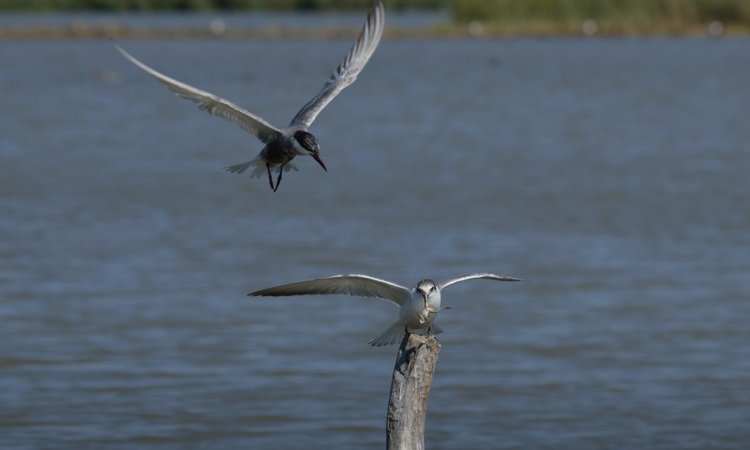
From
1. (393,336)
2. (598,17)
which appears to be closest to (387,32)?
(598,17)

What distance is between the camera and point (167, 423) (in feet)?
38.1

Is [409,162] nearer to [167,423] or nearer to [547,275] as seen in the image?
[547,275]

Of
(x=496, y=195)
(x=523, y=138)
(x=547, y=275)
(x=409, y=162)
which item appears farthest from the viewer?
(x=523, y=138)

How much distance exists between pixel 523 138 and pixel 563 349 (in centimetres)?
2079

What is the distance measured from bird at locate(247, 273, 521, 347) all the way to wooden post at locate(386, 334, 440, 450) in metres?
0.18

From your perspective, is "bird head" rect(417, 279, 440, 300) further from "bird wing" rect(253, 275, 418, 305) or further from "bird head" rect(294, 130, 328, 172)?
"bird head" rect(294, 130, 328, 172)

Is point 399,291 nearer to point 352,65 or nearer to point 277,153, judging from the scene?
point 277,153

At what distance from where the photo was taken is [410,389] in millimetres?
7523

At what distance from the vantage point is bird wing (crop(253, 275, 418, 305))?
7.73 metres

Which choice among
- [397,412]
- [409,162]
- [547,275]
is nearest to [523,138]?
[409,162]

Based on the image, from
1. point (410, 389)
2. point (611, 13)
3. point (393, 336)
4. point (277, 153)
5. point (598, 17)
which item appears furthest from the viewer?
point (598, 17)

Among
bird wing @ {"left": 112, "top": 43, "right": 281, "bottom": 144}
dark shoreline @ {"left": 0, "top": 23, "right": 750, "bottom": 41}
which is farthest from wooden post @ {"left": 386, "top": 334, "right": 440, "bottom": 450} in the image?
dark shoreline @ {"left": 0, "top": 23, "right": 750, "bottom": 41}

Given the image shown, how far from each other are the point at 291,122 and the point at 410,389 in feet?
8.26

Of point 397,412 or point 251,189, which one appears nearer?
point 397,412
